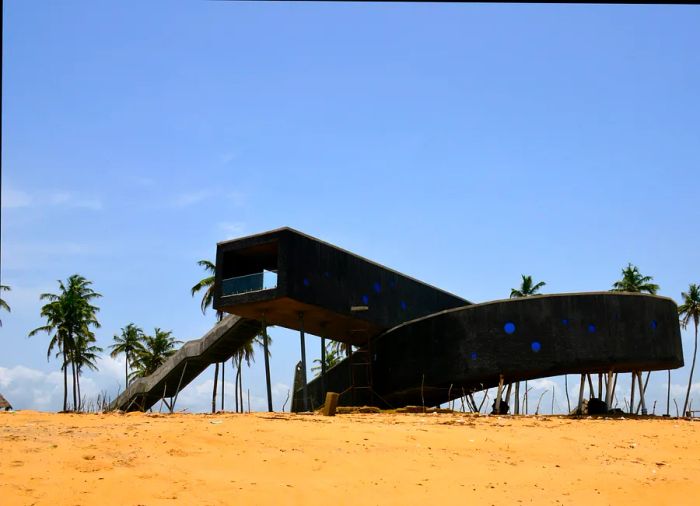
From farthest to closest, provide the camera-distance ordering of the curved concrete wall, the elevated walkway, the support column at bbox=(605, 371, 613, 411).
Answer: the elevated walkway
the support column at bbox=(605, 371, 613, 411)
the curved concrete wall

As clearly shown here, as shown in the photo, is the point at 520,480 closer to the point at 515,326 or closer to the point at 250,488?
the point at 250,488

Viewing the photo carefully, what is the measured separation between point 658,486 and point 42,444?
14.0 meters

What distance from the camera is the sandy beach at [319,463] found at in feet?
45.6

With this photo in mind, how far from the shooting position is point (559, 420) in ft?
89.7

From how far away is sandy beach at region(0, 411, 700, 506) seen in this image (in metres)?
13.9

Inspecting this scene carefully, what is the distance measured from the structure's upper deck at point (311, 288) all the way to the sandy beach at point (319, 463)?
1330cm

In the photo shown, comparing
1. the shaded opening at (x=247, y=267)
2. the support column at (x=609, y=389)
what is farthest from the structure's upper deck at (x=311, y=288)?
the support column at (x=609, y=389)

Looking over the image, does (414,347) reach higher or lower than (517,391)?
higher

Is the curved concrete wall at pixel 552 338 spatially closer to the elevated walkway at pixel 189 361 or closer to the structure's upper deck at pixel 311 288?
the structure's upper deck at pixel 311 288

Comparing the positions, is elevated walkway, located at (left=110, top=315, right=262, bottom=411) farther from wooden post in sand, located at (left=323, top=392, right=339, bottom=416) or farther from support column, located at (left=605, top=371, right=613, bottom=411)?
support column, located at (left=605, top=371, right=613, bottom=411)

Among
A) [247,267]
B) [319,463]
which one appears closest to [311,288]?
[247,267]

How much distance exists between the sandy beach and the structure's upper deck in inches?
524

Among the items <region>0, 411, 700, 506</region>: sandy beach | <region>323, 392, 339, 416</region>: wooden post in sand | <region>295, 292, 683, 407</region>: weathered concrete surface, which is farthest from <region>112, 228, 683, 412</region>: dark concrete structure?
<region>0, 411, 700, 506</region>: sandy beach

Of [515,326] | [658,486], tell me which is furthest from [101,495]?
[515,326]
